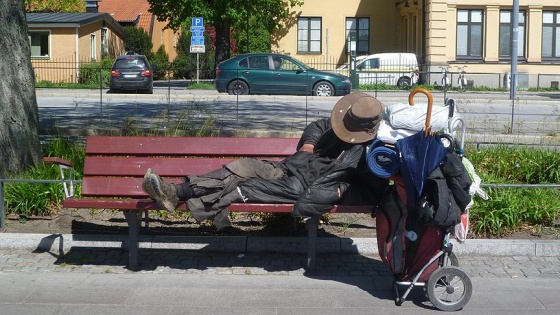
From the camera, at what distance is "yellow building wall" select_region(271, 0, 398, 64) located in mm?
42469

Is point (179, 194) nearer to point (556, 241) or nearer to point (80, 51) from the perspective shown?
point (556, 241)

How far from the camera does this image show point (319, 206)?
6.41 meters

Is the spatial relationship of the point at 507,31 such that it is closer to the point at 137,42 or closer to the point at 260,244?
the point at 137,42

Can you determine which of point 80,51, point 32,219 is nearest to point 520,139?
point 32,219

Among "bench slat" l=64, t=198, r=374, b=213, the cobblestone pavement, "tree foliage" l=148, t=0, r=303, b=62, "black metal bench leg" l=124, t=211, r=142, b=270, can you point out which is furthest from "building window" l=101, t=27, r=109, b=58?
"bench slat" l=64, t=198, r=374, b=213

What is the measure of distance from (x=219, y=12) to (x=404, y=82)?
11419 millimetres

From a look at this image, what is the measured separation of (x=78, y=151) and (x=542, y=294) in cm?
538

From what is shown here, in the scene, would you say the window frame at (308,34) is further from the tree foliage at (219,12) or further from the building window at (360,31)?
the tree foliage at (219,12)

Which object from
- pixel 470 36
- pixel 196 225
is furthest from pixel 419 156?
pixel 470 36

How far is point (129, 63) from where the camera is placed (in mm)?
29609

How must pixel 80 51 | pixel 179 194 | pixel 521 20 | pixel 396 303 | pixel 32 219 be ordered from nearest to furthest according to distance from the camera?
pixel 396 303
pixel 179 194
pixel 32 219
pixel 521 20
pixel 80 51

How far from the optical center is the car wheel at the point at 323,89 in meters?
24.8

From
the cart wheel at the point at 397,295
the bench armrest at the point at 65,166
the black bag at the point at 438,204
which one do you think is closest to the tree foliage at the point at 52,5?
the bench armrest at the point at 65,166

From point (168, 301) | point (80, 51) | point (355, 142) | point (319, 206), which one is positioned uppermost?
point (80, 51)
